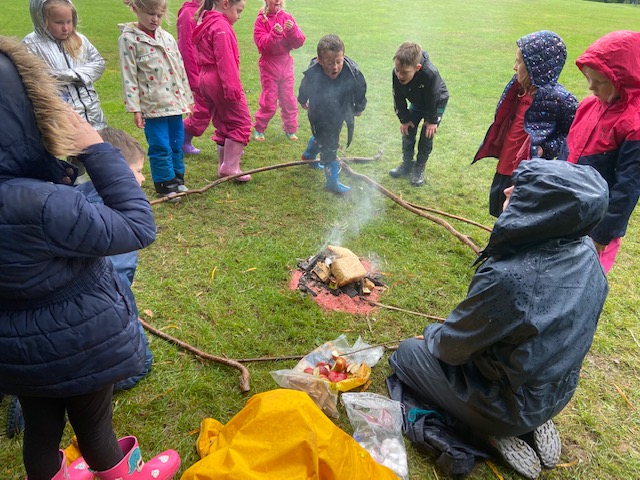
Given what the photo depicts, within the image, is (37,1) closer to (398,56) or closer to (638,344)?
(398,56)

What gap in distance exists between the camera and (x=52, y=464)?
6.18 ft

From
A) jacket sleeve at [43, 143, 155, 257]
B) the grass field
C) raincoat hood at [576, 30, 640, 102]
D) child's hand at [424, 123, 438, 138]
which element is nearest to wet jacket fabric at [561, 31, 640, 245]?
raincoat hood at [576, 30, 640, 102]

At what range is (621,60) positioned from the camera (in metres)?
2.83

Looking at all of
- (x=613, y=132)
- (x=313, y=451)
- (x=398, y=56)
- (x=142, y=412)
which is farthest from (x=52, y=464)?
(x=398, y=56)

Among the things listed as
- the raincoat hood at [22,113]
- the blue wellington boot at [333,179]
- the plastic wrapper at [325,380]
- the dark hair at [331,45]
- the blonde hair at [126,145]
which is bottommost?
the plastic wrapper at [325,380]

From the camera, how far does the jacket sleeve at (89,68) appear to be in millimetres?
3838

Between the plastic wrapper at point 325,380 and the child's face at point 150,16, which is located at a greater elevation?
the child's face at point 150,16

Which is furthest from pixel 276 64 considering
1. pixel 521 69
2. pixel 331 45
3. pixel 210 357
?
pixel 210 357

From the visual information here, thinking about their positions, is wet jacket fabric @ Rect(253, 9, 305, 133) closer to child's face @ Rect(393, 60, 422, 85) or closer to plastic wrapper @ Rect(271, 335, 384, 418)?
child's face @ Rect(393, 60, 422, 85)

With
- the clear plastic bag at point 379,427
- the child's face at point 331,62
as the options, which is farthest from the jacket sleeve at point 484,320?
the child's face at point 331,62

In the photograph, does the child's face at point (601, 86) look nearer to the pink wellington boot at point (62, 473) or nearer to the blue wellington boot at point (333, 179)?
the blue wellington boot at point (333, 179)

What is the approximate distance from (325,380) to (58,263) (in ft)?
5.30

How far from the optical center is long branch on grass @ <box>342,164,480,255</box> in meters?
4.23

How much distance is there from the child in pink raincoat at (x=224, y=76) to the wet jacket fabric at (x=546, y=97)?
2699 millimetres
